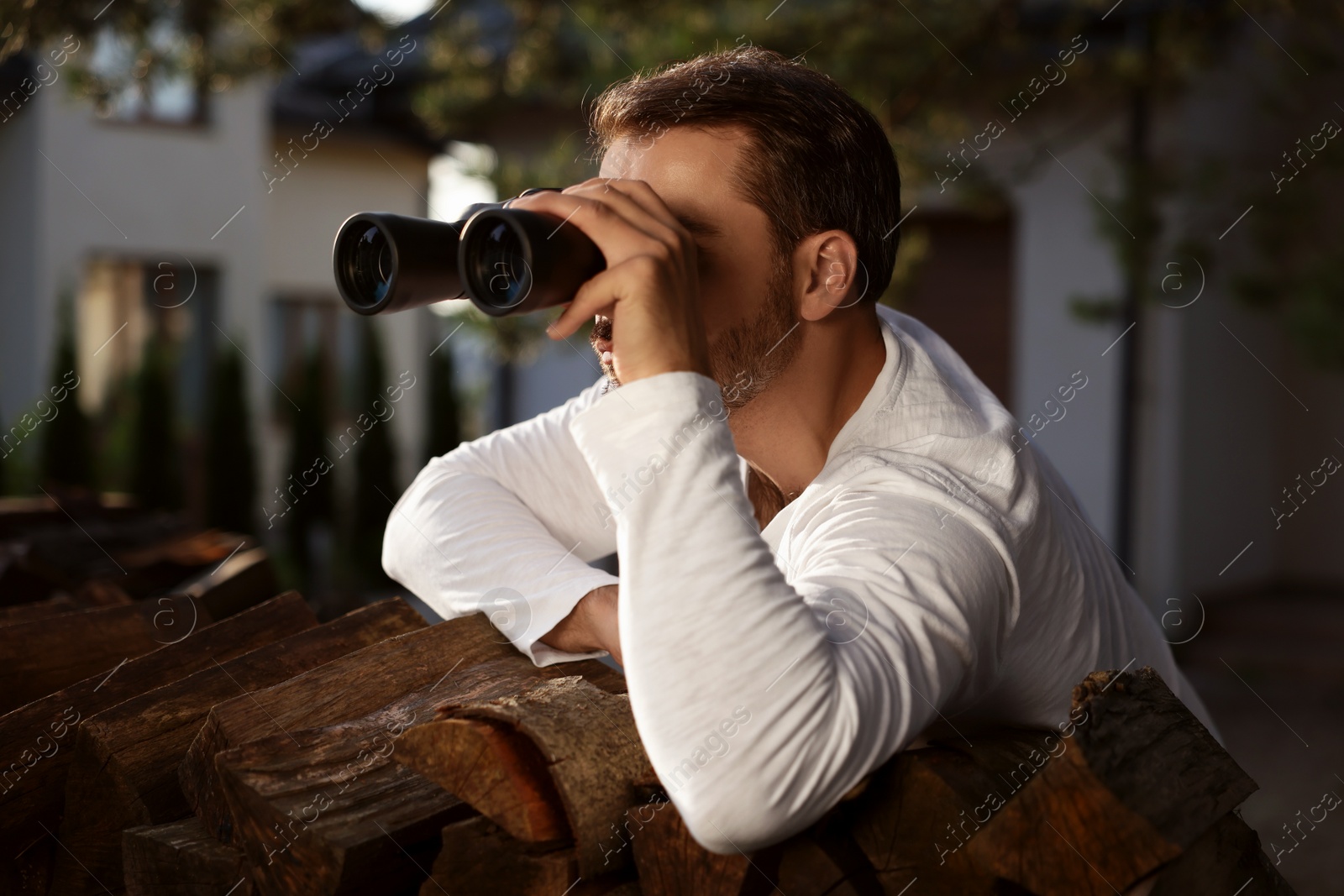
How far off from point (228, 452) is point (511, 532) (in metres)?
9.13

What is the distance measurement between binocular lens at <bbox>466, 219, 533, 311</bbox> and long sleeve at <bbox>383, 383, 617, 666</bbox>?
55 cm

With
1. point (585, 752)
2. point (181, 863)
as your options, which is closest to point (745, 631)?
point (585, 752)

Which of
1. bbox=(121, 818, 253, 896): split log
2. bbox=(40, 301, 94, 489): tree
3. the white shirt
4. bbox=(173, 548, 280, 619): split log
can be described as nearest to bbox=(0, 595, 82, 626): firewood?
bbox=(173, 548, 280, 619): split log

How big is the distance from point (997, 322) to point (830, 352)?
7240mm

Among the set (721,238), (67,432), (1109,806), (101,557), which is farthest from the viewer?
(67,432)

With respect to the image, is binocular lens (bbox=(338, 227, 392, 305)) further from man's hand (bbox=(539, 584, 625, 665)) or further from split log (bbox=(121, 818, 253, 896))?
split log (bbox=(121, 818, 253, 896))

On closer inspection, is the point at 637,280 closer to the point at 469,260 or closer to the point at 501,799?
the point at 469,260

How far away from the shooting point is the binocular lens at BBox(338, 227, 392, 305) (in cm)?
186

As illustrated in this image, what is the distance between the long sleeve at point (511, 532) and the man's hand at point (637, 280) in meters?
0.57

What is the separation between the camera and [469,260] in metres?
1.76

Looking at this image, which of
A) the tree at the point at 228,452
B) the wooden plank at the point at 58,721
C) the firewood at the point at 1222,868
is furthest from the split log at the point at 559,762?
the tree at the point at 228,452

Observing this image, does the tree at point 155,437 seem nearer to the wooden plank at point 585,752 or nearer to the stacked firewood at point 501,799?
the stacked firewood at point 501,799

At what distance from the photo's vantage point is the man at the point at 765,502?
4.97 feet

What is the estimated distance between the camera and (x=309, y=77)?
11.5 m
